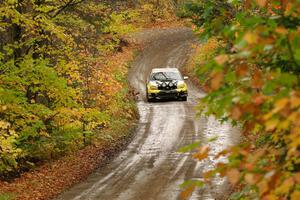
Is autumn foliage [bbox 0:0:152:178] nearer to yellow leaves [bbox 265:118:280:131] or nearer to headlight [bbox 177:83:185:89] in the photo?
headlight [bbox 177:83:185:89]

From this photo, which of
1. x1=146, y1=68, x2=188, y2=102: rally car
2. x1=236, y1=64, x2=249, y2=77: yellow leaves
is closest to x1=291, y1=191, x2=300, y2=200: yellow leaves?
x1=236, y1=64, x2=249, y2=77: yellow leaves

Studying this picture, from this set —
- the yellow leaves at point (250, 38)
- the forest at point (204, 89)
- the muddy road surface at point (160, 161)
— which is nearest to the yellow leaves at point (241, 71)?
the forest at point (204, 89)

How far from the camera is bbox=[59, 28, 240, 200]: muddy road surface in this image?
12.0 m

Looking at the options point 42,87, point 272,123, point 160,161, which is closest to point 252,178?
point 272,123

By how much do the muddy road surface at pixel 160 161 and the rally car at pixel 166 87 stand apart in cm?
42

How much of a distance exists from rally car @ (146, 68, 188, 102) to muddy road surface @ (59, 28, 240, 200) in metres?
0.42

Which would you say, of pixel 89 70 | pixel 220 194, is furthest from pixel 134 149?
pixel 220 194

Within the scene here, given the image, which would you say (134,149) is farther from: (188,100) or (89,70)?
(188,100)

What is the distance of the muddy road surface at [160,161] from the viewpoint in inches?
472

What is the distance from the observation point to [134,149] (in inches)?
668

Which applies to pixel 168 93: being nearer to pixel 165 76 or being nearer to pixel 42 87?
pixel 165 76

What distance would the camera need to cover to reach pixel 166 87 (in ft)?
82.0

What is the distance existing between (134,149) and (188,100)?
9724 millimetres

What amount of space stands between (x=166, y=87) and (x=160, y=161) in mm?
10240
